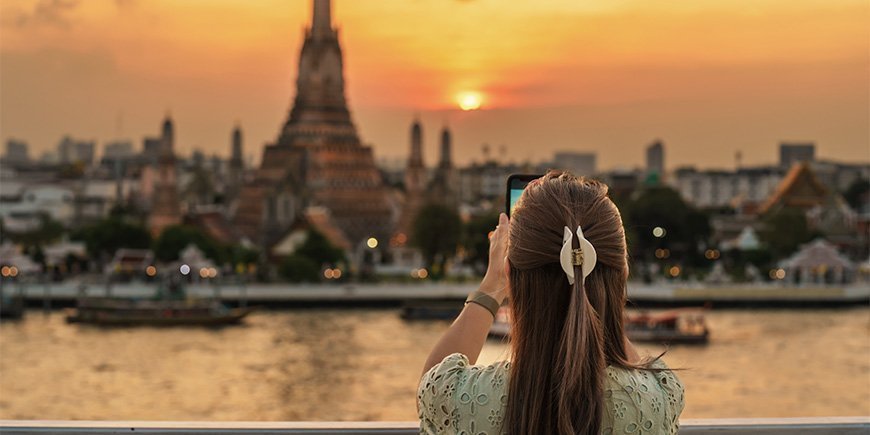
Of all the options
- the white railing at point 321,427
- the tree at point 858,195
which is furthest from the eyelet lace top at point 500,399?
the tree at point 858,195

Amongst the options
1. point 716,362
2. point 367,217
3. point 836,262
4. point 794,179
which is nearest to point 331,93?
point 367,217

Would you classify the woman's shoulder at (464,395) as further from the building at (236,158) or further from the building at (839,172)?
the building at (839,172)

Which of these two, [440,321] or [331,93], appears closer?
[440,321]

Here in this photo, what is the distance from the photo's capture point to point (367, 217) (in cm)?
2630

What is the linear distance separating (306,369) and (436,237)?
11.3 meters

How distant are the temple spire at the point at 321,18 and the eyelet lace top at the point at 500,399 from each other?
29.1 m

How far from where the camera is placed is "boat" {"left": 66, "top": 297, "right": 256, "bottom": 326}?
16.5m

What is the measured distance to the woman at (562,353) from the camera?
0.91 meters

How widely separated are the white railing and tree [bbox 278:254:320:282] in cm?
1899

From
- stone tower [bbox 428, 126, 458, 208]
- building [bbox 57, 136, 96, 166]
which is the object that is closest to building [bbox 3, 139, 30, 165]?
building [bbox 57, 136, 96, 166]

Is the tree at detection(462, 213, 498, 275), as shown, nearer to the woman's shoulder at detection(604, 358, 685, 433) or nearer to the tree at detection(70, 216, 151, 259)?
the tree at detection(70, 216, 151, 259)

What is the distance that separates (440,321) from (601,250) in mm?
16039

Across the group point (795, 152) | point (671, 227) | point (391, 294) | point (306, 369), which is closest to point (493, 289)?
point (306, 369)

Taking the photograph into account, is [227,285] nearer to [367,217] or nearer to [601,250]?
[367,217]
